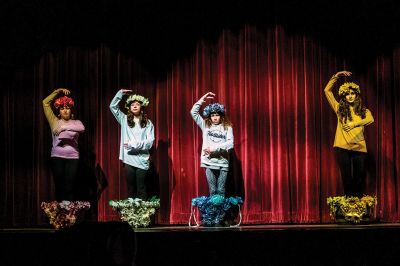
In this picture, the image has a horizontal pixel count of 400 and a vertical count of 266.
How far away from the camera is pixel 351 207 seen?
7625 mm

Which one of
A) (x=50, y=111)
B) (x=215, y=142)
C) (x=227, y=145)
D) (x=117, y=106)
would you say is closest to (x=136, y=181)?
(x=117, y=106)

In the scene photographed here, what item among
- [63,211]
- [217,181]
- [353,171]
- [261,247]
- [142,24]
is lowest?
[261,247]

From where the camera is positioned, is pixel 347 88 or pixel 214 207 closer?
pixel 214 207

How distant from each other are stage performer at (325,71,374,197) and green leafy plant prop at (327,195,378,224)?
0.47 feet

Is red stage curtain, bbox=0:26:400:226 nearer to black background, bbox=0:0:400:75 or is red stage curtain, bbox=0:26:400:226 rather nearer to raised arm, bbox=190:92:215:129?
black background, bbox=0:0:400:75

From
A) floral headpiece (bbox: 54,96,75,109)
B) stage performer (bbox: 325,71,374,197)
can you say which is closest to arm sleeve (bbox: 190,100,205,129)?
floral headpiece (bbox: 54,96,75,109)

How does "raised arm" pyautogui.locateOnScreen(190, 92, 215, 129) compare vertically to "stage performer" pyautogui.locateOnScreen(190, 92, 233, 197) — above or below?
above

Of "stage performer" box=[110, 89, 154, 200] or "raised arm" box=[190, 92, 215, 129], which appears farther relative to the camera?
"raised arm" box=[190, 92, 215, 129]

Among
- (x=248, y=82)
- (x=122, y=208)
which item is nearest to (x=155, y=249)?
(x=122, y=208)

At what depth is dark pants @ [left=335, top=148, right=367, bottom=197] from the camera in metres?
7.76

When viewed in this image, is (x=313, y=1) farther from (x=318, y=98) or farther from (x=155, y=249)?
(x=155, y=249)

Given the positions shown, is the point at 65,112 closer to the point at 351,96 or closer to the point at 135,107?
the point at 135,107

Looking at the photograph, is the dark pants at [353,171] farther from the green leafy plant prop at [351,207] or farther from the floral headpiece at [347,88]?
the floral headpiece at [347,88]

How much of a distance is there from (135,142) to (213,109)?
111 cm
